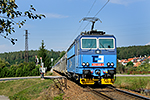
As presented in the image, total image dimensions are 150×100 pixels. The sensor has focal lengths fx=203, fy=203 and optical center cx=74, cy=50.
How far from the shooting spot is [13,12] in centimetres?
463

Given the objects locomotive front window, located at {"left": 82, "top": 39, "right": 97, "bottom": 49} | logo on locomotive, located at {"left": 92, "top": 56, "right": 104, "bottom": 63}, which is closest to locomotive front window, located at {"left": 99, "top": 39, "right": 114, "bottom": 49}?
locomotive front window, located at {"left": 82, "top": 39, "right": 97, "bottom": 49}

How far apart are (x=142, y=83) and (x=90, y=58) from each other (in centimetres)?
603

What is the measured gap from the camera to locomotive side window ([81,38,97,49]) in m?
14.0

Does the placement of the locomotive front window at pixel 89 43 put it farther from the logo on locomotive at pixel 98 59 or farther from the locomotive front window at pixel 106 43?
the logo on locomotive at pixel 98 59

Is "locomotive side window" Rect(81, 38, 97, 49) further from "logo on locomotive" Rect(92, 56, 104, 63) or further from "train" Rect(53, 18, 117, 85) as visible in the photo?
"logo on locomotive" Rect(92, 56, 104, 63)

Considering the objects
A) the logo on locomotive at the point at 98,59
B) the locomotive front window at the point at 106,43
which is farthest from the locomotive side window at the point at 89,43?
the logo on locomotive at the point at 98,59

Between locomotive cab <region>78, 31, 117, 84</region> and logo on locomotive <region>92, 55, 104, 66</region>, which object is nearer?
locomotive cab <region>78, 31, 117, 84</region>

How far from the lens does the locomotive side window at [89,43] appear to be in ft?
45.8

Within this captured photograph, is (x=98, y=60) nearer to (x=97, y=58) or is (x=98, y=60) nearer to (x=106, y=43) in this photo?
(x=97, y=58)

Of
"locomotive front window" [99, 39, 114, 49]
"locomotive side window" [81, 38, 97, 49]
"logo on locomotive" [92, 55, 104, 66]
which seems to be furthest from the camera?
"locomotive front window" [99, 39, 114, 49]

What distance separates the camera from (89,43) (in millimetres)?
14125

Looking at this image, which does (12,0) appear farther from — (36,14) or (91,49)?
(91,49)

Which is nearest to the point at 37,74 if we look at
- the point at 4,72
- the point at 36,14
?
the point at 4,72

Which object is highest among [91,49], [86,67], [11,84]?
[91,49]
